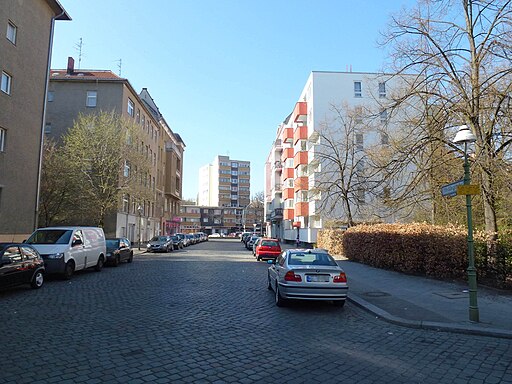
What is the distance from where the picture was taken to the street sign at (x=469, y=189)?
25.7 ft

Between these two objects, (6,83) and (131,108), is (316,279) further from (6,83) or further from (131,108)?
(131,108)

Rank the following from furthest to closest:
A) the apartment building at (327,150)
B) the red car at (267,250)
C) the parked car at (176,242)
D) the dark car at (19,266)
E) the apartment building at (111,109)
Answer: the parked car at (176,242), the apartment building at (111,109), the apartment building at (327,150), the red car at (267,250), the dark car at (19,266)

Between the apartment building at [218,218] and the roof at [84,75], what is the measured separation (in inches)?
3243

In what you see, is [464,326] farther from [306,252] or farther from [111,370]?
[111,370]

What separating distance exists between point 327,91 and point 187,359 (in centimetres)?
4132

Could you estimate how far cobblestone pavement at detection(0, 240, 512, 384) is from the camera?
4.91m

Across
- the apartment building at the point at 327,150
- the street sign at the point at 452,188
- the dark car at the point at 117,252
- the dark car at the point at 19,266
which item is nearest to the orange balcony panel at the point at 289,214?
the apartment building at the point at 327,150

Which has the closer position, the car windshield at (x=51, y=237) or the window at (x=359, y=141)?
the car windshield at (x=51, y=237)

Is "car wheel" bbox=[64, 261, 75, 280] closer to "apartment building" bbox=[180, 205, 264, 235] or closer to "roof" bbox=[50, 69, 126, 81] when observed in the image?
"roof" bbox=[50, 69, 126, 81]

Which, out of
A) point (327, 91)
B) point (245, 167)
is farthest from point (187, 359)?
point (245, 167)

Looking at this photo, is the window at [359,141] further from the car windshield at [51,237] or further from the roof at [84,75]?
the car windshield at [51,237]

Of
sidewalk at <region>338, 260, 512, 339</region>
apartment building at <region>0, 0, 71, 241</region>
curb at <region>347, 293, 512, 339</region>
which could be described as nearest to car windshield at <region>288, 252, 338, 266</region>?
sidewalk at <region>338, 260, 512, 339</region>

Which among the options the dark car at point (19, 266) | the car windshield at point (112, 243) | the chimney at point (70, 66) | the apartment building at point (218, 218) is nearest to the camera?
the dark car at point (19, 266)

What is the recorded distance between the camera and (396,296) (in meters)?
11.0
